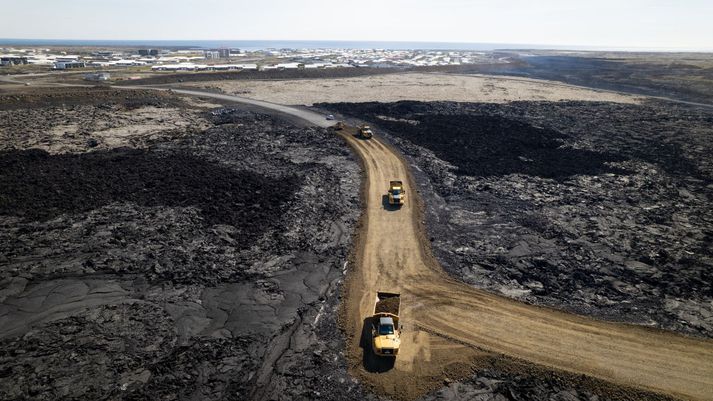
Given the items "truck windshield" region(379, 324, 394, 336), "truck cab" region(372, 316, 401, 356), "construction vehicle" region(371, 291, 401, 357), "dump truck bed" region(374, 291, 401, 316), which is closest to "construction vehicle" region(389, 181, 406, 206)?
"dump truck bed" region(374, 291, 401, 316)

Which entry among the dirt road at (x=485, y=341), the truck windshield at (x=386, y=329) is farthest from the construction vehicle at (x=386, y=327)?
the dirt road at (x=485, y=341)

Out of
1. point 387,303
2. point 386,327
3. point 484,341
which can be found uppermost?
point 386,327

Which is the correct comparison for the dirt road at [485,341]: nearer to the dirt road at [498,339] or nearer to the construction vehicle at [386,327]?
the dirt road at [498,339]

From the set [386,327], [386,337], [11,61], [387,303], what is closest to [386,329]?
[386,327]

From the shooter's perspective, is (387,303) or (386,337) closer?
(386,337)

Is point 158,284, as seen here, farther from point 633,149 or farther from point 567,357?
point 633,149

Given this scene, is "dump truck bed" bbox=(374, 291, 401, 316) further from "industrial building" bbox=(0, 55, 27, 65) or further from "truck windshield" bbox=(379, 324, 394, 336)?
"industrial building" bbox=(0, 55, 27, 65)

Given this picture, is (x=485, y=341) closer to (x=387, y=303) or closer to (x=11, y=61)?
(x=387, y=303)
